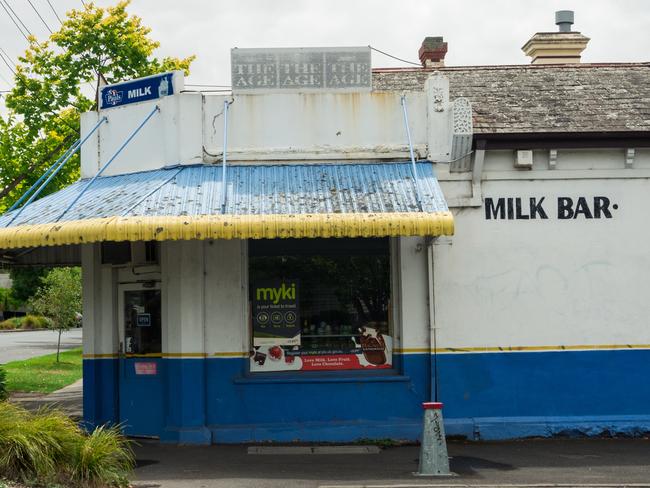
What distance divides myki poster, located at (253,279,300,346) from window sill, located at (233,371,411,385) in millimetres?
443

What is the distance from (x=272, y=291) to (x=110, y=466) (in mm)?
4470

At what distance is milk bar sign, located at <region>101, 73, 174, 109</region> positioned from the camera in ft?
43.6

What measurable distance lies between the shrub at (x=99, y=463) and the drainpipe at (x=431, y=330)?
4788 millimetres

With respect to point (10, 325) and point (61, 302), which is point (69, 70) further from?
point (10, 325)

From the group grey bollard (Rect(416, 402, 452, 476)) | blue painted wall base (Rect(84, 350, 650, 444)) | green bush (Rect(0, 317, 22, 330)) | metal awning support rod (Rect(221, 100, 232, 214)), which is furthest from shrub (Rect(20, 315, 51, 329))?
grey bollard (Rect(416, 402, 452, 476))

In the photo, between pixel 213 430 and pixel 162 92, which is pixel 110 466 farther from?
pixel 162 92

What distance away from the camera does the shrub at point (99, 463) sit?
28.5 feet

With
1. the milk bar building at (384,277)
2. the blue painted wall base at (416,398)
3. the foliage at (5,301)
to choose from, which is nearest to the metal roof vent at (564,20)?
the milk bar building at (384,277)

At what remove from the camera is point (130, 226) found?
432 inches

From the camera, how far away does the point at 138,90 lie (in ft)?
44.8

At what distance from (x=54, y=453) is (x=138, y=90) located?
21.3ft

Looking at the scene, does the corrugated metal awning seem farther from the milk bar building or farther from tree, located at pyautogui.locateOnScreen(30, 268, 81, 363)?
tree, located at pyautogui.locateOnScreen(30, 268, 81, 363)

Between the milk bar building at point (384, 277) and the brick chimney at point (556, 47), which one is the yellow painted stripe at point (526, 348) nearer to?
the milk bar building at point (384, 277)

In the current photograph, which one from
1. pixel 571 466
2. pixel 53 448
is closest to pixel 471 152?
pixel 571 466
